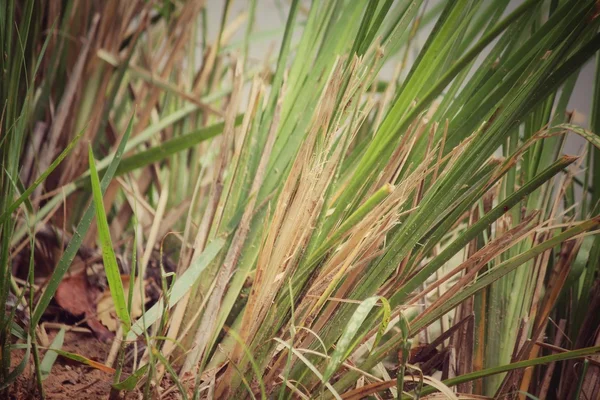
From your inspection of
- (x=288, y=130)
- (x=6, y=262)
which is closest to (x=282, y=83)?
(x=288, y=130)

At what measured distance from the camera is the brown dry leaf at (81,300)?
626 mm

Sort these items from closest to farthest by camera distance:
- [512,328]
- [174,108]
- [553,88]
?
[553,88] < [512,328] < [174,108]

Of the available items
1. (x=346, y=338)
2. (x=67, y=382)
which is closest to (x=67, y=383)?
(x=67, y=382)

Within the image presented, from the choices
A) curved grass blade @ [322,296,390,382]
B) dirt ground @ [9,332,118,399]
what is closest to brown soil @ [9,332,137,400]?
dirt ground @ [9,332,118,399]

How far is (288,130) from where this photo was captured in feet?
2.04

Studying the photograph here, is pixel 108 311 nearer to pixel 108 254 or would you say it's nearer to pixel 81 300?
pixel 81 300

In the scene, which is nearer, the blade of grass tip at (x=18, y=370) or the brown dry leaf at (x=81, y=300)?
the blade of grass tip at (x=18, y=370)

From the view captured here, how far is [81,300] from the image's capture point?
26.0 inches

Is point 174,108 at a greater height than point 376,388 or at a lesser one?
greater

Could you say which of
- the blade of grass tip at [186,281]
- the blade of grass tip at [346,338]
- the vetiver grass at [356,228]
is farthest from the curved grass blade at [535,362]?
the blade of grass tip at [186,281]

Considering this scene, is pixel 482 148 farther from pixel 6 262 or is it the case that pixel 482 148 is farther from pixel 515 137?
pixel 6 262

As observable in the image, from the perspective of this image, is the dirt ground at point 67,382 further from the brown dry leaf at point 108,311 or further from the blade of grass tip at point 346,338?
the blade of grass tip at point 346,338

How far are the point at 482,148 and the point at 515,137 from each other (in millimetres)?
→ 157

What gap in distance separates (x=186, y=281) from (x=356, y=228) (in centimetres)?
18
